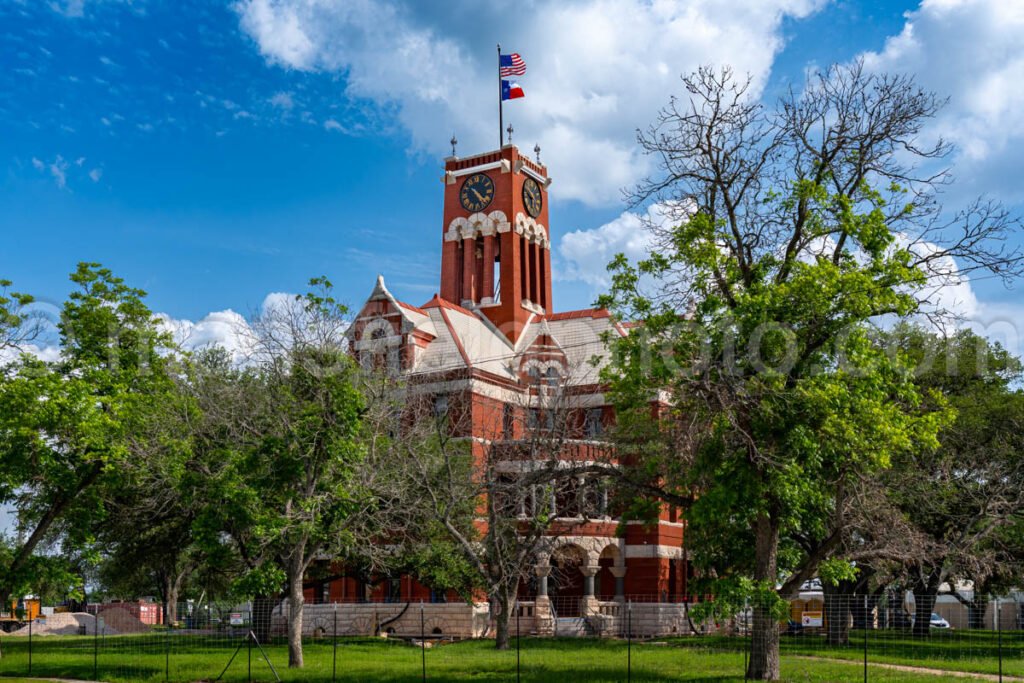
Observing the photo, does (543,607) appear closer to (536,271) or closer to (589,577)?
(589,577)

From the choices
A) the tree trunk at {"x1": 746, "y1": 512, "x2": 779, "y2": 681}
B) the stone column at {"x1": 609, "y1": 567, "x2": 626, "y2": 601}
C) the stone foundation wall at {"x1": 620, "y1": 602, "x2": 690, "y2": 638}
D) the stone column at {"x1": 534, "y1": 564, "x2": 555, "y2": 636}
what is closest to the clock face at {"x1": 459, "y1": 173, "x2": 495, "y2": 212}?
the stone column at {"x1": 609, "y1": 567, "x2": 626, "y2": 601}

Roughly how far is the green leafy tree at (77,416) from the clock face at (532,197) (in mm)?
29792

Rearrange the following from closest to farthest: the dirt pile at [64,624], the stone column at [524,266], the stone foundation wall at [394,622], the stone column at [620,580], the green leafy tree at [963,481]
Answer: the green leafy tree at [963,481], the stone foundation wall at [394,622], the stone column at [620,580], the dirt pile at [64,624], the stone column at [524,266]

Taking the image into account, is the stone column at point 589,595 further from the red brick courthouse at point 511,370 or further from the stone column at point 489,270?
the stone column at point 489,270

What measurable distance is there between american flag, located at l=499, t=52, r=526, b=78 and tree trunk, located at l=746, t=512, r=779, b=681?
40.6m

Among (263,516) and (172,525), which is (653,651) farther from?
(172,525)

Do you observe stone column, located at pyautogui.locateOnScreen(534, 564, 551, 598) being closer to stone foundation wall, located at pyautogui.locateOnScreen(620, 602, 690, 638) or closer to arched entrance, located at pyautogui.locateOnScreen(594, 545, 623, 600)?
stone foundation wall, located at pyautogui.locateOnScreen(620, 602, 690, 638)

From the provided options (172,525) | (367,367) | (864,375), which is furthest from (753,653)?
(172,525)

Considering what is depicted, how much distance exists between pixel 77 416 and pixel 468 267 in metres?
32.2

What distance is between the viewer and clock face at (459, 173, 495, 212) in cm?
5953

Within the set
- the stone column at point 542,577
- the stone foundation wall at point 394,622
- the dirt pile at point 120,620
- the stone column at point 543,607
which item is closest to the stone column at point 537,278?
the stone column at point 542,577

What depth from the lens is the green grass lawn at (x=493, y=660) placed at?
955 inches

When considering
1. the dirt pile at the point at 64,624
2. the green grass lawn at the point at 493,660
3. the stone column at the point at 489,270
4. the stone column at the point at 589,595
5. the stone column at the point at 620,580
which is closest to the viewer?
the green grass lawn at the point at 493,660

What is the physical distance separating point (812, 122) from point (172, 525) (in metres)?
26.0
